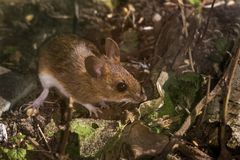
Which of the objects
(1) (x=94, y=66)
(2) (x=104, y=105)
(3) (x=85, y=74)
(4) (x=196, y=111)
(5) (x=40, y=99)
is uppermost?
(1) (x=94, y=66)

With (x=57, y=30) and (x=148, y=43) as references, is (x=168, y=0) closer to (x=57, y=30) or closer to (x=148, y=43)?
(x=148, y=43)

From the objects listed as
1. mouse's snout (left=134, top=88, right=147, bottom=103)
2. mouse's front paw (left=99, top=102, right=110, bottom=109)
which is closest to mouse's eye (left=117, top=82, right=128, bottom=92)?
mouse's snout (left=134, top=88, right=147, bottom=103)

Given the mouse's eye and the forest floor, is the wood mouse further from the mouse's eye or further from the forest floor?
the forest floor

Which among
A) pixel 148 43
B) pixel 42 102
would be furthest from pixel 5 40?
pixel 148 43

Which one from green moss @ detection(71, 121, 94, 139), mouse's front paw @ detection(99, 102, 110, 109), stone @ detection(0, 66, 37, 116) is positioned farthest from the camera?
mouse's front paw @ detection(99, 102, 110, 109)

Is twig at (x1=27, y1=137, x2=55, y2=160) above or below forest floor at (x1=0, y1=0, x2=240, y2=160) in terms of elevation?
below

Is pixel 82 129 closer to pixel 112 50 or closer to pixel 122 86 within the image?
pixel 122 86

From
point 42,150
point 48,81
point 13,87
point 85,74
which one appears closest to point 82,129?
point 42,150
